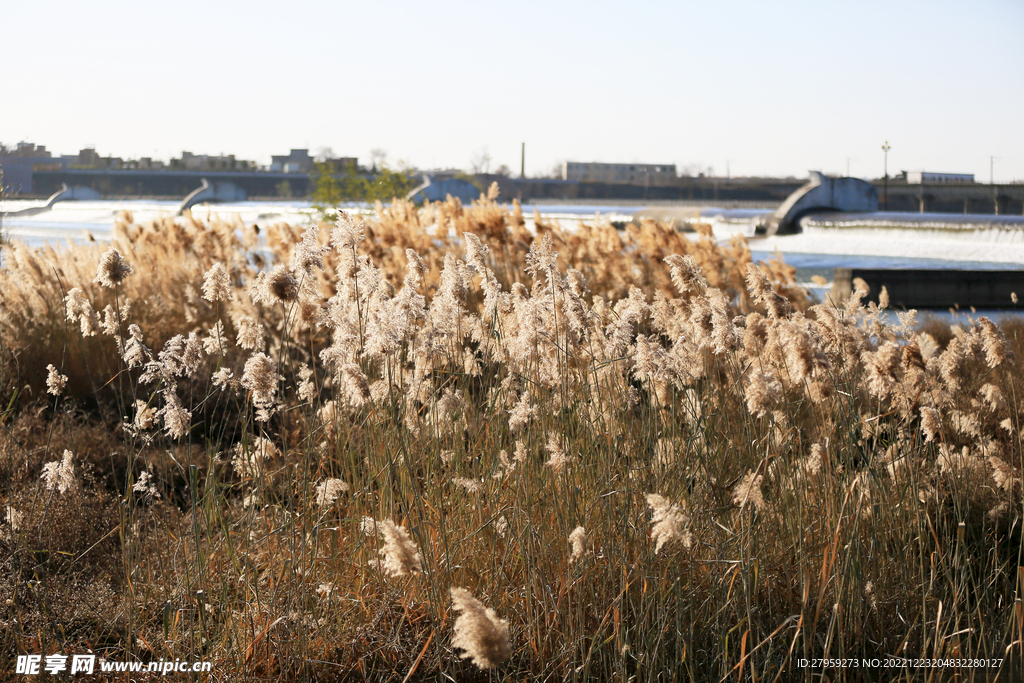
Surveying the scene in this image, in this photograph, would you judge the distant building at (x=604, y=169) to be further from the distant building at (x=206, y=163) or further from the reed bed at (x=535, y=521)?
the reed bed at (x=535, y=521)

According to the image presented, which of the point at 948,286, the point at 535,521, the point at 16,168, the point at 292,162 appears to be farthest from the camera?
the point at 292,162

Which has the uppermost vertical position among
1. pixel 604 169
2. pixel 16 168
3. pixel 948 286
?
pixel 604 169

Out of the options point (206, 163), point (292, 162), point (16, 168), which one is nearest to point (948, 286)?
point (16, 168)

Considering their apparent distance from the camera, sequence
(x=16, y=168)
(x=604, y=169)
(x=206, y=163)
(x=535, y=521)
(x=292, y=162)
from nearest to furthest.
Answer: (x=535, y=521) < (x=16, y=168) < (x=206, y=163) < (x=292, y=162) < (x=604, y=169)

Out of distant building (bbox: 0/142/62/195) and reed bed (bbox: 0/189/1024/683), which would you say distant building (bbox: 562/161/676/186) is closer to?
distant building (bbox: 0/142/62/195)

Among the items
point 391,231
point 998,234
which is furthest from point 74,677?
point 998,234

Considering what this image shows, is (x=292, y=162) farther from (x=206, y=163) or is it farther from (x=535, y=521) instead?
(x=535, y=521)

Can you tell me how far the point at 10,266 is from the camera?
5.54m

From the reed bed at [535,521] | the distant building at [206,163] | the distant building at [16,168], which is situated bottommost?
the reed bed at [535,521]

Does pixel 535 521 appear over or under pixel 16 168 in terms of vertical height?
under

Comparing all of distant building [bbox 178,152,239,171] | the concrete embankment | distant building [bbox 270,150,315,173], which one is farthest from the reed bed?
distant building [bbox 270,150,315,173]

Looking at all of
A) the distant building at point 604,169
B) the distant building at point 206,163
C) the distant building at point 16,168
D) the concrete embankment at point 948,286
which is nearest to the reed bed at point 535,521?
the distant building at point 16,168

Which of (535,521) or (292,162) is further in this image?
(292,162)

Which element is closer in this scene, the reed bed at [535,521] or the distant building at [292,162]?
the reed bed at [535,521]
